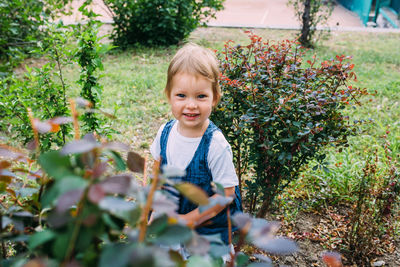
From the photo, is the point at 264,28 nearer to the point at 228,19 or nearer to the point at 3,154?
the point at 228,19

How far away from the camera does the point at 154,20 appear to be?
709 cm

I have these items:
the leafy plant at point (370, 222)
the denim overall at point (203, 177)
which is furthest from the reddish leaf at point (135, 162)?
the leafy plant at point (370, 222)

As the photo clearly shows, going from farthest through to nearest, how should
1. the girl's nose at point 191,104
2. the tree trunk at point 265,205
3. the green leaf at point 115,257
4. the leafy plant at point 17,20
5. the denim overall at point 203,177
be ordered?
the leafy plant at point 17,20 → the tree trunk at point 265,205 → the denim overall at point 203,177 → the girl's nose at point 191,104 → the green leaf at point 115,257

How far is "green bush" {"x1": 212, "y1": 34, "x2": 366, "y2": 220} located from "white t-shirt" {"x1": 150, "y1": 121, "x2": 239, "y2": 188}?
0.28 m

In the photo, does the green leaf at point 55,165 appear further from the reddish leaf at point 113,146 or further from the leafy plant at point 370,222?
the leafy plant at point 370,222

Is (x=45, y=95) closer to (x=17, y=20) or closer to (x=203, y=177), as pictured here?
(x=203, y=177)

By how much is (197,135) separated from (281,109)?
51 cm

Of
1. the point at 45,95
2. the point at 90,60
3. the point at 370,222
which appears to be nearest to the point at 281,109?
the point at 370,222

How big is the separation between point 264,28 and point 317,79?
7.18 meters

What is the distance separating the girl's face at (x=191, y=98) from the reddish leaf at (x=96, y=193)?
111cm

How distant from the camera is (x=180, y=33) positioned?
24.0ft

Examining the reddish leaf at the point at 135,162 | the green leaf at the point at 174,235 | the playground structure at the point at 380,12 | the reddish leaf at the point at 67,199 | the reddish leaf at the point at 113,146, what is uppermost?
the playground structure at the point at 380,12

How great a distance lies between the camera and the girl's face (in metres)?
1.63

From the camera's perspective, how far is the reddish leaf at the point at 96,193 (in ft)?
1.71
